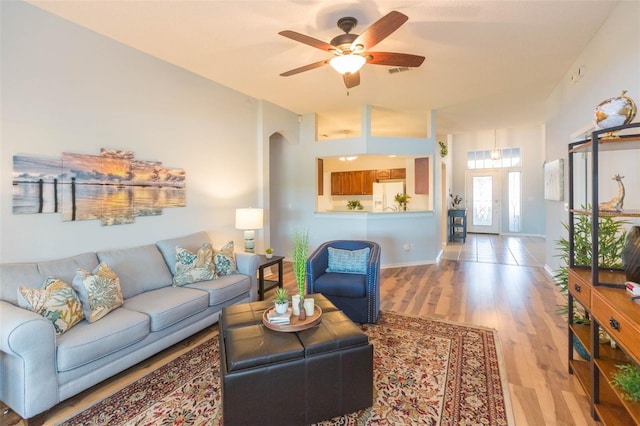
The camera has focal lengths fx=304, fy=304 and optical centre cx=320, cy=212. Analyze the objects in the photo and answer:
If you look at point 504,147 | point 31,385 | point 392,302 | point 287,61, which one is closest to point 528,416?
point 392,302

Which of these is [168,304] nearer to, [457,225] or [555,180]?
[555,180]

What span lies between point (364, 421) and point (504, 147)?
9.89 meters

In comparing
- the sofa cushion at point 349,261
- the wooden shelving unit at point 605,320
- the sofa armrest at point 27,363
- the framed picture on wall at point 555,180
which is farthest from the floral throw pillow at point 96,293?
the framed picture on wall at point 555,180

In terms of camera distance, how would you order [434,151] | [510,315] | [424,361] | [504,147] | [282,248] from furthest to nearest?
1. [504,147]
2. [282,248]
3. [434,151]
4. [510,315]
5. [424,361]

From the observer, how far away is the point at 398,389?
2105mm

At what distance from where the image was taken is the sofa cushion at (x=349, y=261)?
350 cm

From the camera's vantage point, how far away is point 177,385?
218cm

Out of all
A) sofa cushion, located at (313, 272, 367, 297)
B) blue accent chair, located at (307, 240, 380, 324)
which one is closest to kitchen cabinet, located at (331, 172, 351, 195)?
blue accent chair, located at (307, 240, 380, 324)

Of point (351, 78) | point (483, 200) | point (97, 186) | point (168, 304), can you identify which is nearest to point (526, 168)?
Result: point (483, 200)

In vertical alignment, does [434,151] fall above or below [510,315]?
above

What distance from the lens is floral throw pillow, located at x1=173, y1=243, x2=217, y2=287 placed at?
3074mm

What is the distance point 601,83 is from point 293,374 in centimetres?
372

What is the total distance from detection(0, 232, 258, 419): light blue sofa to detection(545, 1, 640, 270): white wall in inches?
145

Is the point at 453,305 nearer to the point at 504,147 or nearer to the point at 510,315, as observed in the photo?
the point at 510,315
